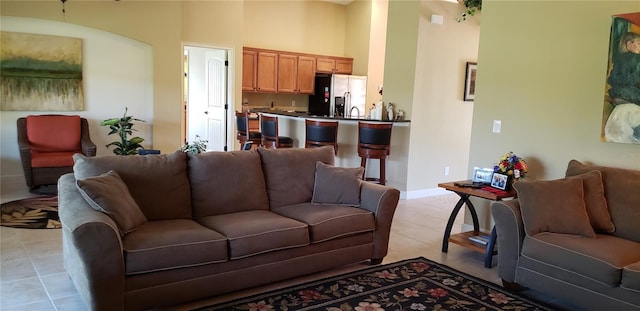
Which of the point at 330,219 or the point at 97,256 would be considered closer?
the point at 97,256

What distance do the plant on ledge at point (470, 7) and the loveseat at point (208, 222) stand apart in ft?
11.3

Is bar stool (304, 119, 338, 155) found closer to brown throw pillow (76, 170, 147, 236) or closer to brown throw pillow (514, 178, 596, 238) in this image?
brown throw pillow (514, 178, 596, 238)

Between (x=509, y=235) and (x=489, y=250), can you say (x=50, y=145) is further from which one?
(x=509, y=235)

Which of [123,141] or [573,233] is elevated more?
[123,141]

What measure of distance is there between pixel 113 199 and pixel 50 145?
406cm

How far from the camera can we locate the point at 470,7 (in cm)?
629

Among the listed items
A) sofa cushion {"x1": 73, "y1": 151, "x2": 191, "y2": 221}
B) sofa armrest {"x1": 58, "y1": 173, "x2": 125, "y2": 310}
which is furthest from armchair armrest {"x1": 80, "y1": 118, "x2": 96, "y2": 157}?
sofa armrest {"x1": 58, "y1": 173, "x2": 125, "y2": 310}

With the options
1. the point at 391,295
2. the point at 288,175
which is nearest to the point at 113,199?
the point at 288,175

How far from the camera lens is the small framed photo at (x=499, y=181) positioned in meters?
3.86

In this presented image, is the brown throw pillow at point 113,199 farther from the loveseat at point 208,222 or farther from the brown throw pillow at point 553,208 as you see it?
the brown throw pillow at point 553,208

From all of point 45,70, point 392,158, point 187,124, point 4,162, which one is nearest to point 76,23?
point 45,70

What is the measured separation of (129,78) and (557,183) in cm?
602

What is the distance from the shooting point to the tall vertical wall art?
344 cm

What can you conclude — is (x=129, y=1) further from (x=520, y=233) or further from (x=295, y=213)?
(x=520, y=233)
